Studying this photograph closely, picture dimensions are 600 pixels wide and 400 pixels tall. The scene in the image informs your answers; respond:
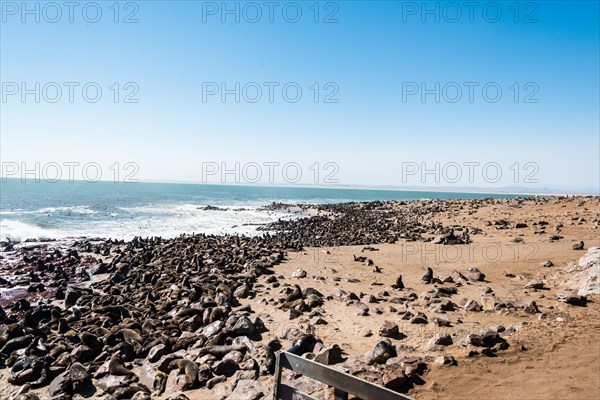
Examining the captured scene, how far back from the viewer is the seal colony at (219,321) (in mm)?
7613

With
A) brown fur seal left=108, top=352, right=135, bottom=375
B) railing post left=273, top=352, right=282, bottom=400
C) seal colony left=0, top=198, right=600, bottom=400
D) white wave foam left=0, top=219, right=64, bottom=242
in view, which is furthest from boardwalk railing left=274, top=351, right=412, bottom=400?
white wave foam left=0, top=219, right=64, bottom=242

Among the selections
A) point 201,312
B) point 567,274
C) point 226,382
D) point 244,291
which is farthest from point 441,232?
point 226,382

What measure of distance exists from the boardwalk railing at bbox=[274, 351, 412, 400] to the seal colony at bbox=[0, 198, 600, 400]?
125 centimetres

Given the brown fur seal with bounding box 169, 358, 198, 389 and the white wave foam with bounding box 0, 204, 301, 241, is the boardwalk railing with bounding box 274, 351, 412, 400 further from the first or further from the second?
the white wave foam with bounding box 0, 204, 301, 241

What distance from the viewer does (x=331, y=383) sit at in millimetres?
4809

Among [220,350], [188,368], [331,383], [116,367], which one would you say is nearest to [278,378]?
[331,383]

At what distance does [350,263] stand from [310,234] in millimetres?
12551

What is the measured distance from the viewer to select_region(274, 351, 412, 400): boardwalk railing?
4211 mm

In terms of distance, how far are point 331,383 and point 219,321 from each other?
20.2 ft

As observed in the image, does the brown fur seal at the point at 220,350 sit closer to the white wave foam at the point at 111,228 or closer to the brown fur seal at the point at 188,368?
the brown fur seal at the point at 188,368

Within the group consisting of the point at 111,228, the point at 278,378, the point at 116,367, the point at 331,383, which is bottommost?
the point at 116,367

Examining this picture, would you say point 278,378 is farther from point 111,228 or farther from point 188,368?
point 111,228

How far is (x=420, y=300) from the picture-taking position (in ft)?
38.1

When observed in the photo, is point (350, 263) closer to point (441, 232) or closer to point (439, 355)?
point (439, 355)
